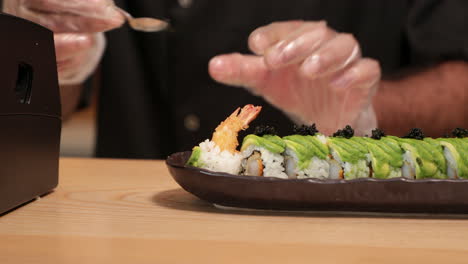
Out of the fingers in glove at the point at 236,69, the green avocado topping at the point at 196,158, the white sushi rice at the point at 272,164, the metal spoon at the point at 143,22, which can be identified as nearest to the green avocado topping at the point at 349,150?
the white sushi rice at the point at 272,164

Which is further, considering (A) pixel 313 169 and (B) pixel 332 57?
(B) pixel 332 57

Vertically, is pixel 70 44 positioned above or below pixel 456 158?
above

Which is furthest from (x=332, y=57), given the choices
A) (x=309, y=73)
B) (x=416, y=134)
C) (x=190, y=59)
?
(x=190, y=59)

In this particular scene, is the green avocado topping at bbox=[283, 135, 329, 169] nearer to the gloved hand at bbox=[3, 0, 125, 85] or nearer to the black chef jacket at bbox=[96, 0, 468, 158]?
the gloved hand at bbox=[3, 0, 125, 85]

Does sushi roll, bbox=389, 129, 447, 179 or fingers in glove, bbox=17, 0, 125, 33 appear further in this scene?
fingers in glove, bbox=17, 0, 125, 33

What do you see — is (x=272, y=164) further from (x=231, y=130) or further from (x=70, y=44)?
(x=70, y=44)

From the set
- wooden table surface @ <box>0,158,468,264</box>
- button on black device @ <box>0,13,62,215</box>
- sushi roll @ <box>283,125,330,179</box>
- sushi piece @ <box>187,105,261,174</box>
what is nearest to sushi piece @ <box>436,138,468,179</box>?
wooden table surface @ <box>0,158,468,264</box>

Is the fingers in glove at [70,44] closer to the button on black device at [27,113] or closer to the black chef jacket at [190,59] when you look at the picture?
the button on black device at [27,113]
